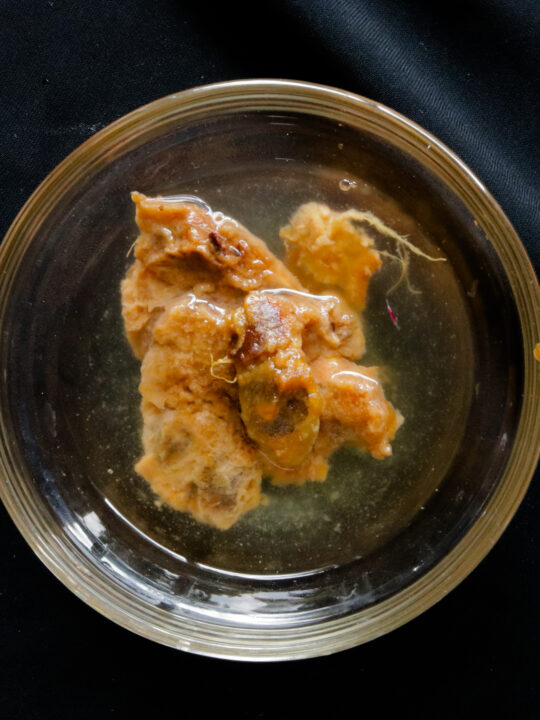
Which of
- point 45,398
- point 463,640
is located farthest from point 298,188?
point 463,640

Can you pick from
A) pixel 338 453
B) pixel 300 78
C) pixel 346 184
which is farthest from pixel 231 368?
pixel 300 78

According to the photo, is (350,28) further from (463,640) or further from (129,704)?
(129,704)

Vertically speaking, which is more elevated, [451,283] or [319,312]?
[451,283]

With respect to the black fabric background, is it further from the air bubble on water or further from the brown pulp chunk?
the brown pulp chunk

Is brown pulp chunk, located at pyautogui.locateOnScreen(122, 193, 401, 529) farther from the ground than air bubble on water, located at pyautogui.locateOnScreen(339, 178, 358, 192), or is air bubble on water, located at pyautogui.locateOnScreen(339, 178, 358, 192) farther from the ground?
air bubble on water, located at pyautogui.locateOnScreen(339, 178, 358, 192)

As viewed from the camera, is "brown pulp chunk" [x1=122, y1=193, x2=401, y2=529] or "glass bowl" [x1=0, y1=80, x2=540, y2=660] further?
"glass bowl" [x1=0, y1=80, x2=540, y2=660]

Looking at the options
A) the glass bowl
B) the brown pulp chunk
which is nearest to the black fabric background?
the glass bowl
